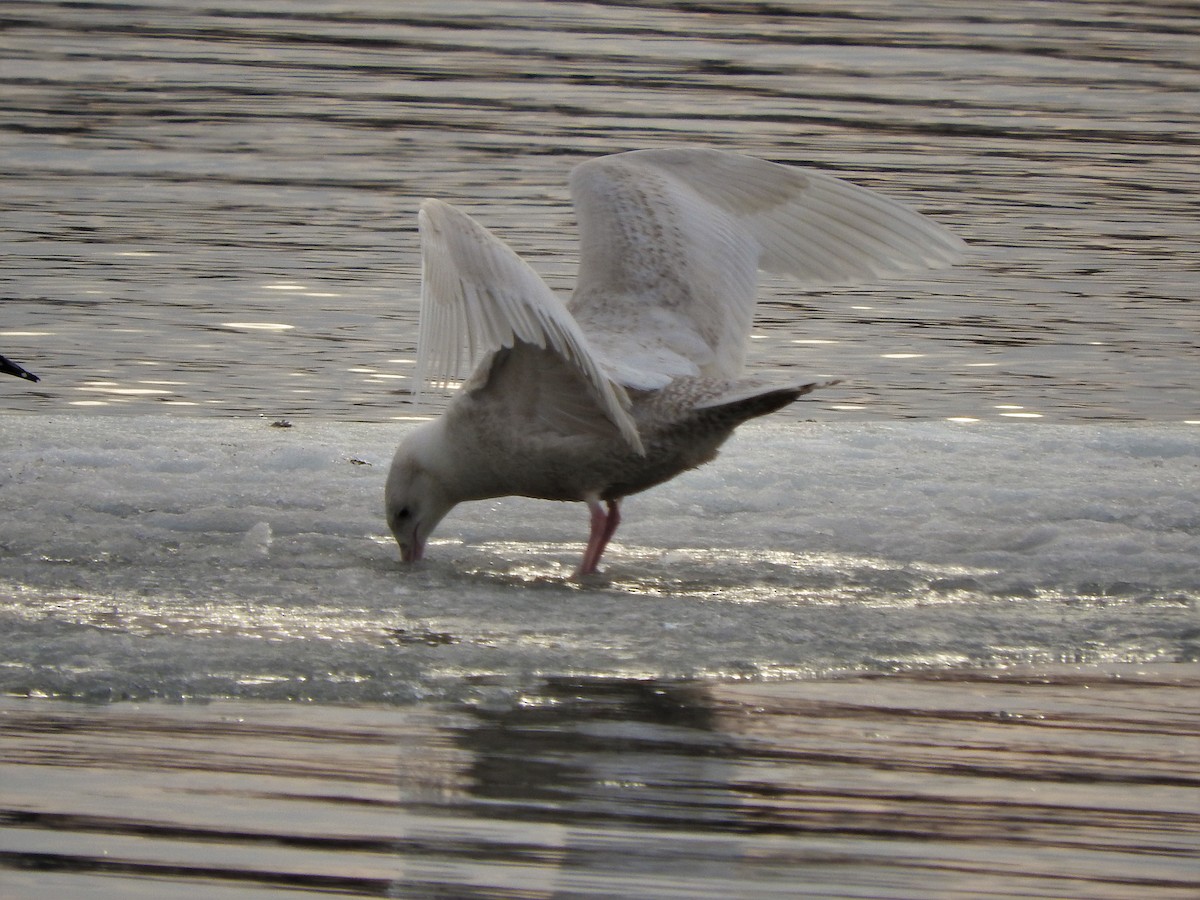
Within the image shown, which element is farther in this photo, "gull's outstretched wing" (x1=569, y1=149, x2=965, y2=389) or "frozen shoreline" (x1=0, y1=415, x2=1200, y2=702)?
"gull's outstretched wing" (x1=569, y1=149, x2=965, y2=389)

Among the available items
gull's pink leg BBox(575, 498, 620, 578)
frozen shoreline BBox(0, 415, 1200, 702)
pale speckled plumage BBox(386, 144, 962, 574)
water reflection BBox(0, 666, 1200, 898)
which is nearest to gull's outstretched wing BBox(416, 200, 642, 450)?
pale speckled plumage BBox(386, 144, 962, 574)

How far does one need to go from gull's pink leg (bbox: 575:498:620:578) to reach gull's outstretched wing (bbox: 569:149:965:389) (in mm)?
459

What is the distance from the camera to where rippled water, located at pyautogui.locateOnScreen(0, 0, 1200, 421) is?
9.78 m

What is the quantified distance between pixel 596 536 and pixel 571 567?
132 mm

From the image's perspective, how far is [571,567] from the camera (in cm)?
641

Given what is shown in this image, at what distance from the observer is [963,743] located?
4387 mm

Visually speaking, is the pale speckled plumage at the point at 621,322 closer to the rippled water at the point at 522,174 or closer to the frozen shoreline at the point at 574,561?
the frozen shoreline at the point at 574,561

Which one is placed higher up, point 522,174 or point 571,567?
point 522,174

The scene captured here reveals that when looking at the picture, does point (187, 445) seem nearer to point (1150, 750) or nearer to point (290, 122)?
point (1150, 750)

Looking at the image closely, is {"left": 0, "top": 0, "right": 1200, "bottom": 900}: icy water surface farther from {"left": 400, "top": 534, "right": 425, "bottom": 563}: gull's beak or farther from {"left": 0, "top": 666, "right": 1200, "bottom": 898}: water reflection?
{"left": 400, "top": 534, "right": 425, "bottom": 563}: gull's beak

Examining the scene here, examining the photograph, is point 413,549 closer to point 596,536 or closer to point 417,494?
point 417,494

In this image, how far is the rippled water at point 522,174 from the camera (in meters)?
9.78

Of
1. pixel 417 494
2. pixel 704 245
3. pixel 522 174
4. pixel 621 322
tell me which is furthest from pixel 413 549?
pixel 522 174

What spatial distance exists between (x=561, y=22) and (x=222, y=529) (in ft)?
58.3
